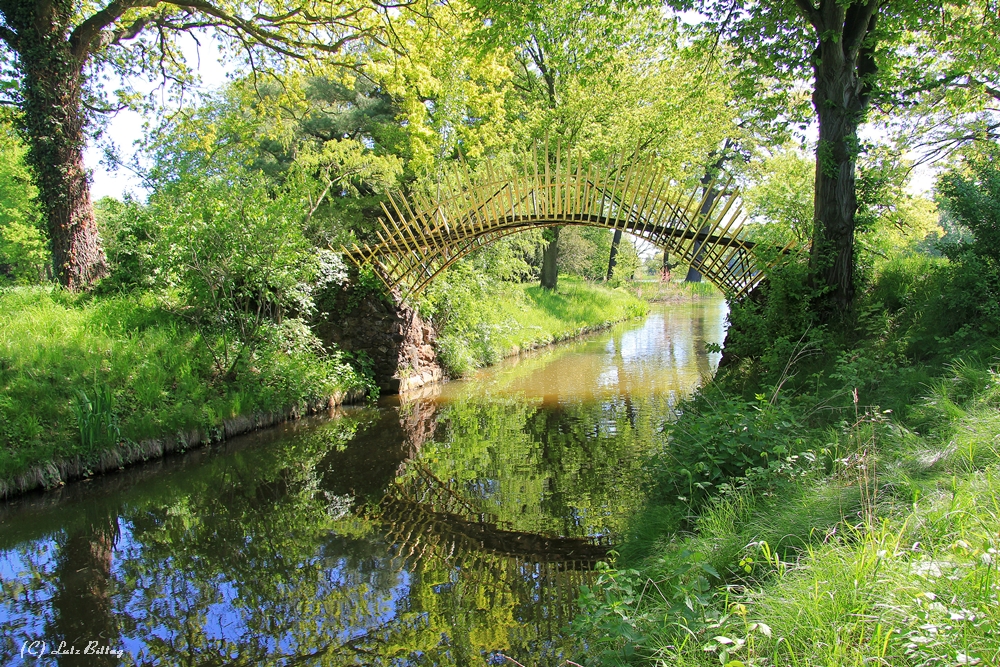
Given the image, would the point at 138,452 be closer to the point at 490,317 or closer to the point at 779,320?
the point at 779,320

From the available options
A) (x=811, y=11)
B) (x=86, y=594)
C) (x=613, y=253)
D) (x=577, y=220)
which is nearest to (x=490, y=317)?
(x=577, y=220)

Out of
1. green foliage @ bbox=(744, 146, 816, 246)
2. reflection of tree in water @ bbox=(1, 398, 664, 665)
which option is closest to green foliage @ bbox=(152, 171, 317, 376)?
reflection of tree in water @ bbox=(1, 398, 664, 665)

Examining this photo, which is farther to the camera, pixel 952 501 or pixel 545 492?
pixel 545 492

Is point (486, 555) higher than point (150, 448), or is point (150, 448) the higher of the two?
point (150, 448)

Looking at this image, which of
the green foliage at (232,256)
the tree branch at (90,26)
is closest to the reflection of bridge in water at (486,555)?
the green foliage at (232,256)

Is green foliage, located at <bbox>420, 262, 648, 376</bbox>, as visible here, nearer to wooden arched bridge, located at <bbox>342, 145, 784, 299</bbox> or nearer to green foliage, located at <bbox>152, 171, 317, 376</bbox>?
wooden arched bridge, located at <bbox>342, 145, 784, 299</bbox>

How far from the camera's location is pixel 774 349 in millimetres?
7672

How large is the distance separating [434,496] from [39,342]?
19.9 feet

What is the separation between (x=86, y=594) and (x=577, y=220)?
809cm

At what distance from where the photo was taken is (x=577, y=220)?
1048 cm

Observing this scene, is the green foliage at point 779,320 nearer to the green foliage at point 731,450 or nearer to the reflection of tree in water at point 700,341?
the green foliage at point 731,450

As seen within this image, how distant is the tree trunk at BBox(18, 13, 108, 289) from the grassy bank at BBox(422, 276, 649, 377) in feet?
21.0

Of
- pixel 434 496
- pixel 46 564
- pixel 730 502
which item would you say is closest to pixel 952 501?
pixel 730 502

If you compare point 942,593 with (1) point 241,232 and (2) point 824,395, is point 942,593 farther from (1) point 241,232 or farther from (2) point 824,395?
(1) point 241,232
